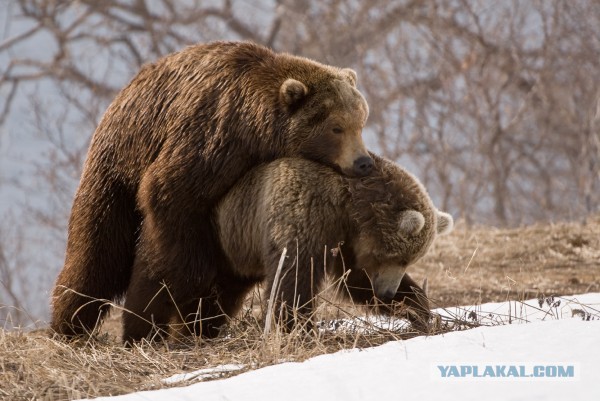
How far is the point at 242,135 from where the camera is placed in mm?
6266

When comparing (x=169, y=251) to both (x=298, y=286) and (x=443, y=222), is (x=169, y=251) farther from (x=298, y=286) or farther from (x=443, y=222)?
(x=443, y=222)

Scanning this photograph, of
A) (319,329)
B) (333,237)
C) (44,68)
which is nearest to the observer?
(319,329)

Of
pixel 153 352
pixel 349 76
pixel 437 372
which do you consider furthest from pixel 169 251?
pixel 437 372

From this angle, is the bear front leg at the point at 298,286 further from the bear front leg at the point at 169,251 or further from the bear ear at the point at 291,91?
the bear ear at the point at 291,91

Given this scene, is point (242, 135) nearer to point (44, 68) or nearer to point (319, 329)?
point (319, 329)

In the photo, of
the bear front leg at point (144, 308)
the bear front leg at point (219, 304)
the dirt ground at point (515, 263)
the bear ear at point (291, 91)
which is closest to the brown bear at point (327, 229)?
the bear front leg at point (219, 304)

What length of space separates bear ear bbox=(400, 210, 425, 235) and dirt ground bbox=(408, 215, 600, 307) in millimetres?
2341

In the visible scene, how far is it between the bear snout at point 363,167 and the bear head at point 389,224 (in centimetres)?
4

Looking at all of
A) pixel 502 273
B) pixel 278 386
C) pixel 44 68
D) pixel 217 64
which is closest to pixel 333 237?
pixel 217 64

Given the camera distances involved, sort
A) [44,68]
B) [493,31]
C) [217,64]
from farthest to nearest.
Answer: [44,68] < [493,31] < [217,64]

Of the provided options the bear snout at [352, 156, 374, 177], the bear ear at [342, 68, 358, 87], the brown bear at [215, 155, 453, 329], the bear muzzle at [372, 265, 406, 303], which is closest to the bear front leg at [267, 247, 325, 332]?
the brown bear at [215, 155, 453, 329]

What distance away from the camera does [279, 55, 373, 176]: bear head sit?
6.30m

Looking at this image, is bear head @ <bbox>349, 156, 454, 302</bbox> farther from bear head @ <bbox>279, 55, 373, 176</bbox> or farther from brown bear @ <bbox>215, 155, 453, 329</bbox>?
bear head @ <bbox>279, 55, 373, 176</bbox>

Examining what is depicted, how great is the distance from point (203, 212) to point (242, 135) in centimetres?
59
